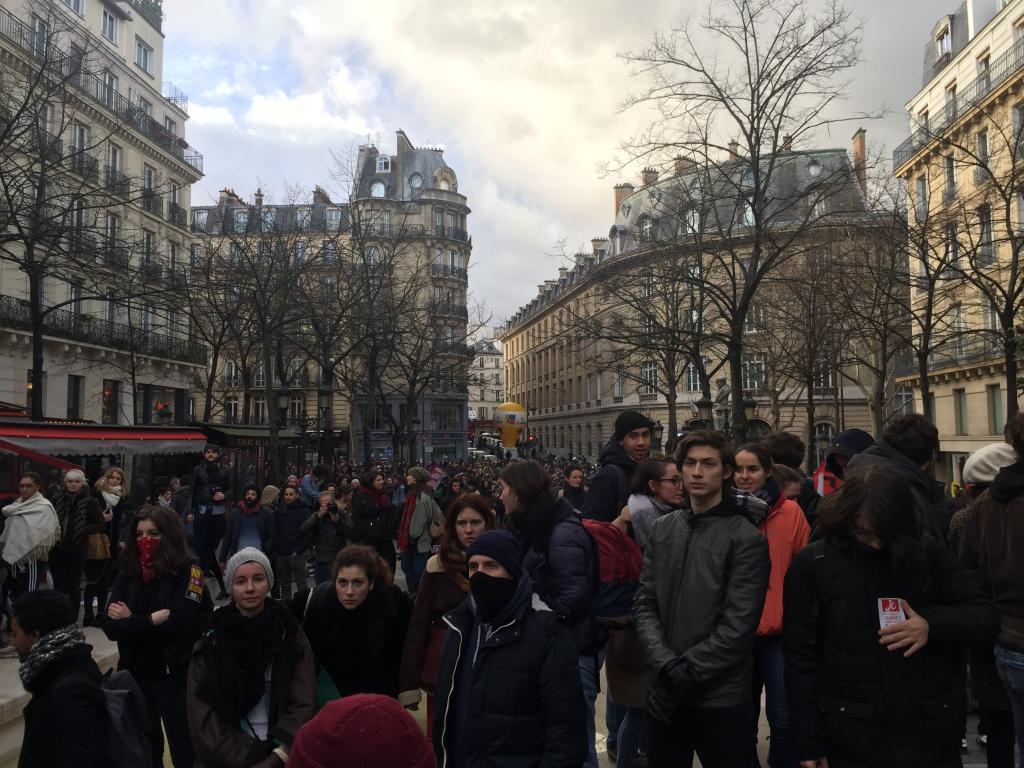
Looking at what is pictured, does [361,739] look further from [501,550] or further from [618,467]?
[618,467]

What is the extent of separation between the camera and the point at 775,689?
4254 mm

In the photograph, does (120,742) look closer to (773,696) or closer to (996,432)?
(773,696)

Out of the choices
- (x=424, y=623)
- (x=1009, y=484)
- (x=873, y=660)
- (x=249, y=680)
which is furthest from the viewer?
(x=424, y=623)

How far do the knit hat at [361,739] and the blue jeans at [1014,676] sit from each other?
291 cm

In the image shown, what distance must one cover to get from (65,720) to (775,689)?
10.9 ft

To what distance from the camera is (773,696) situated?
14.1 ft

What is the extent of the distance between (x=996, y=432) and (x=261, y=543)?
2941 cm

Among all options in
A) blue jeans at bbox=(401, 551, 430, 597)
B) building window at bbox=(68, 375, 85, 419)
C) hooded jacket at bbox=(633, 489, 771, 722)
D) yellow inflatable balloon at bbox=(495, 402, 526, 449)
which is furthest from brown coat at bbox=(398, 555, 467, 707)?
yellow inflatable balloon at bbox=(495, 402, 526, 449)

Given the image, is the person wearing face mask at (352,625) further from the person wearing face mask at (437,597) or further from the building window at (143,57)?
the building window at (143,57)

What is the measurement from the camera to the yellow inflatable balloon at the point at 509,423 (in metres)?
61.1

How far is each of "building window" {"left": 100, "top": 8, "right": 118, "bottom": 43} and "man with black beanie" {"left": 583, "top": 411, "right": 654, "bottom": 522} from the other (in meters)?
34.6

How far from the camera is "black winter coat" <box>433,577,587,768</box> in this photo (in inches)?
118

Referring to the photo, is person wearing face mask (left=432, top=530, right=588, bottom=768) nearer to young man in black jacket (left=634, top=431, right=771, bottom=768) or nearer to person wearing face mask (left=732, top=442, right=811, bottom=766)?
young man in black jacket (left=634, top=431, right=771, bottom=768)

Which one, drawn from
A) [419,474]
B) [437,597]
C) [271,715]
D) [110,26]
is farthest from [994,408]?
[110,26]
